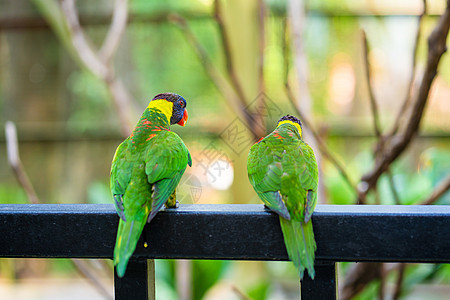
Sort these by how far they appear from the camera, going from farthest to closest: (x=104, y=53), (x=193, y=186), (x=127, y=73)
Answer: (x=127, y=73)
(x=104, y=53)
(x=193, y=186)

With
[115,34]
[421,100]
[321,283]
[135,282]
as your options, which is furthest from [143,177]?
[115,34]

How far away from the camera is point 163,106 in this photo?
2.26 feet

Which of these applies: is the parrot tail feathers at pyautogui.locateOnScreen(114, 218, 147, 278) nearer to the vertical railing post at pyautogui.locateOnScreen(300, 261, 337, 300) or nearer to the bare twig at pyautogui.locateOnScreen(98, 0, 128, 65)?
the vertical railing post at pyautogui.locateOnScreen(300, 261, 337, 300)

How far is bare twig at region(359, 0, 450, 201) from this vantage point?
68 cm

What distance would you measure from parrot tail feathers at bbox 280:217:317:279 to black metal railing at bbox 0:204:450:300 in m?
0.01

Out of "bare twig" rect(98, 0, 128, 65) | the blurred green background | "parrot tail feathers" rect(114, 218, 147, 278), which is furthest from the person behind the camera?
the blurred green background

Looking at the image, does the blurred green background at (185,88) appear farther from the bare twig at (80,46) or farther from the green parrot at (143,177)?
the green parrot at (143,177)

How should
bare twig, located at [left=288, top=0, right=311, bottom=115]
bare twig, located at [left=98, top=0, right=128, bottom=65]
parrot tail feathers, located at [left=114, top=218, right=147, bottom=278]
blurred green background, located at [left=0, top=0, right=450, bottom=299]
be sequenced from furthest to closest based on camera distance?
blurred green background, located at [left=0, top=0, right=450, bottom=299], bare twig, located at [left=98, top=0, right=128, bottom=65], bare twig, located at [left=288, top=0, right=311, bottom=115], parrot tail feathers, located at [left=114, top=218, right=147, bottom=278]

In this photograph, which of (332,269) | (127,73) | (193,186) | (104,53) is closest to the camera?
(332,269)

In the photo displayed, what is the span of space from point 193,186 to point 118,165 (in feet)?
1.48

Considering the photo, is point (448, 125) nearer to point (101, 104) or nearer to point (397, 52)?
point (397, 52)

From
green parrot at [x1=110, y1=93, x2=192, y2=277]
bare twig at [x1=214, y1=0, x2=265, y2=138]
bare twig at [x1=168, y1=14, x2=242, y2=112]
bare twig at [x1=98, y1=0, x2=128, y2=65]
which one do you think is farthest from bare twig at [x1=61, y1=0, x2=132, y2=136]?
green parrot at [x1=110, y1=93, x2=192, y2=277]

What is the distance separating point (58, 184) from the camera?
249 cm

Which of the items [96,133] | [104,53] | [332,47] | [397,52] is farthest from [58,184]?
[397,52]
